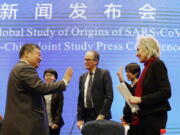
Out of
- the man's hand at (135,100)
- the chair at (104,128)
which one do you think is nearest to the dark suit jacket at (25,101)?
the chair at (104,128)

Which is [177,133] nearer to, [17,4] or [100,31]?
[100,31]

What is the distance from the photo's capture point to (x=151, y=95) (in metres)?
2.27

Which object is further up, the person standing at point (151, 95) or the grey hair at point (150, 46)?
the grey hair at point (150, 46)

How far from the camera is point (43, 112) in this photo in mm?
2701

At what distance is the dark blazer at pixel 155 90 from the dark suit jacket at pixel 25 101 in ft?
2.22

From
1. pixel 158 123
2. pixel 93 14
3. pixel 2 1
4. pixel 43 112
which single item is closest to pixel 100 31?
pixel 93 14

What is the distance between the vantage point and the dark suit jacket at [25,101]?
8.45ft

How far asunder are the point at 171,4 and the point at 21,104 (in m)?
2.74

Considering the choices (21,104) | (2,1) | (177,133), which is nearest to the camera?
(21,104)

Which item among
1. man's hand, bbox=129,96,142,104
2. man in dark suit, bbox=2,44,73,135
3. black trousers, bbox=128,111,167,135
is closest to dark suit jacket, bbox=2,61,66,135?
man in dark suit, bbox=2,44,73,135

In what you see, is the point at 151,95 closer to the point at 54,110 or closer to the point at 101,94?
the point at 101,94

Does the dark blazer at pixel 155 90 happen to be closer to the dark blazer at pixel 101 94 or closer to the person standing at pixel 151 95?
the person standing at pixel 151 95

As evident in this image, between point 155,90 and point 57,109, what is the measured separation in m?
1.63

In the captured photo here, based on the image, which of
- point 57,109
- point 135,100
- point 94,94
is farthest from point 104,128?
point 57,109
